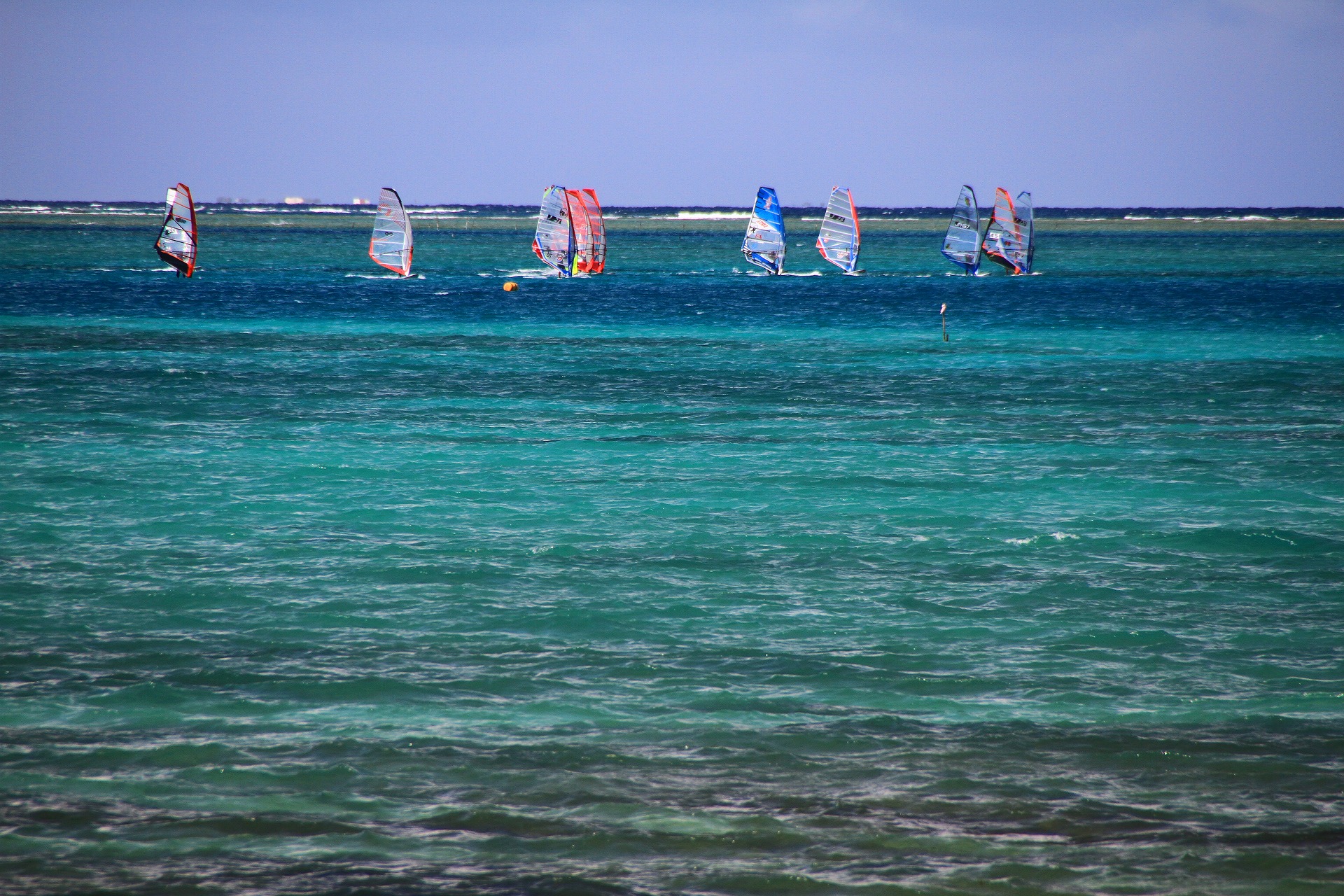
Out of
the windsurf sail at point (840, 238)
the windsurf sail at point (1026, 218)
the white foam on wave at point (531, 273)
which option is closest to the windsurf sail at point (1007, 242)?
the windsurf sail at point (1026, 218)

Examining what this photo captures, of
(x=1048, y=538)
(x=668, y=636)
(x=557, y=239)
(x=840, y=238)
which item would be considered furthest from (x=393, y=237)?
→ (x=668, y=636)

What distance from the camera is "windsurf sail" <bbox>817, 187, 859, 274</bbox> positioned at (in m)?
69.8

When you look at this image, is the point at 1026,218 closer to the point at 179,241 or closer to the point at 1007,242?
the point at 1007,242

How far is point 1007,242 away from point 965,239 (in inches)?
167

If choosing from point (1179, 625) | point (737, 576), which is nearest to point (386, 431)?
point (737, 576)

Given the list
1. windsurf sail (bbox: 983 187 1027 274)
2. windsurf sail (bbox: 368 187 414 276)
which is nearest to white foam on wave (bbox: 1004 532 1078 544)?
windsurf sail (bbox: 368 187 414 276)

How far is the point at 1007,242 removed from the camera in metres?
70.6

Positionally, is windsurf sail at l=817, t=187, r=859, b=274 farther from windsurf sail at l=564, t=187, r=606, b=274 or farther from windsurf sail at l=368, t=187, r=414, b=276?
windsurf sail at l=368, t=187, r=414, b=276

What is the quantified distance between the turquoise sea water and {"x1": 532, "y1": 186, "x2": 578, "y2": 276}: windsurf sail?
125ft

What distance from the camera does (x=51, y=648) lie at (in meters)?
11.1

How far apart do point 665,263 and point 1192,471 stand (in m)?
75.9

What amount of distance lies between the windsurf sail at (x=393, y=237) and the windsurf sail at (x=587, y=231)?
29.3 ft

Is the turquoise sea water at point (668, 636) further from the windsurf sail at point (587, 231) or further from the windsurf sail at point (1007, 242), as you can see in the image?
the windsurf sail at point (1007, 242)

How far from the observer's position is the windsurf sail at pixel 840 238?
69812 millimetres
